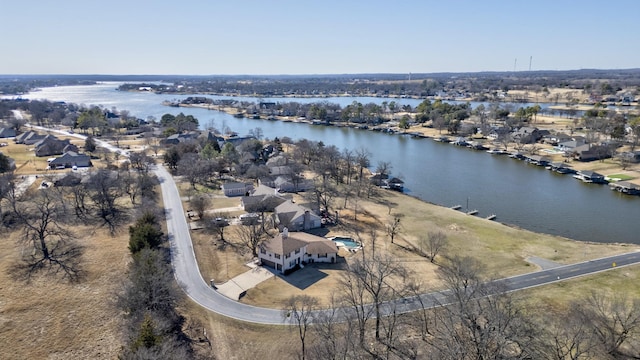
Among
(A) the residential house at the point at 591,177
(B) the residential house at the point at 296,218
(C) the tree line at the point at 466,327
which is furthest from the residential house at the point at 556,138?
(B) the residential house at the point at 296,218

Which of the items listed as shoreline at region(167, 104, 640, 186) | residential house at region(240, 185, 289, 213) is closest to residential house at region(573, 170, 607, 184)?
shoreline at region(167, 104, 640, 186)

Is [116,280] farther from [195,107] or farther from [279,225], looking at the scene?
[195,107]

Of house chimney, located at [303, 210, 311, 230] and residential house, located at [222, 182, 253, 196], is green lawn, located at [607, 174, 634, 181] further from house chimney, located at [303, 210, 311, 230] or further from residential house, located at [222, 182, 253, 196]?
residential house, located at [222, 182, 253, 196]

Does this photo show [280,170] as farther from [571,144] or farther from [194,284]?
[571,144]

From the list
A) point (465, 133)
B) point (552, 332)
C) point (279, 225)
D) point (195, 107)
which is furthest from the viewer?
point (195, 107)

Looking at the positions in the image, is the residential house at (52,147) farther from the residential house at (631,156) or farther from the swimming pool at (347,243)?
the residential house at (631,156)

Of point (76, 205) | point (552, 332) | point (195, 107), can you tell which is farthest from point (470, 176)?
point (195, 107)

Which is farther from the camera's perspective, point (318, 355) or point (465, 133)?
point (465, 133)
